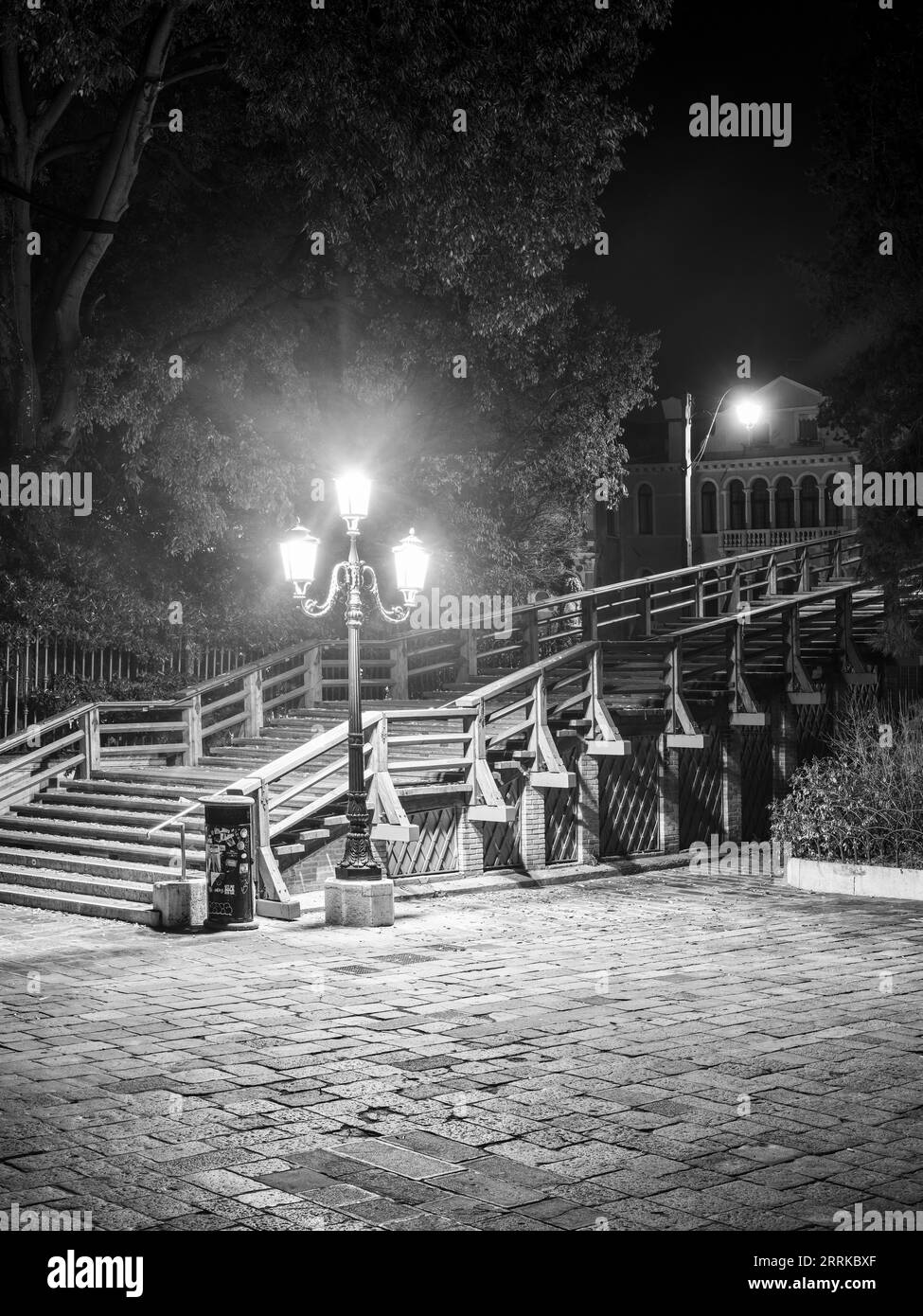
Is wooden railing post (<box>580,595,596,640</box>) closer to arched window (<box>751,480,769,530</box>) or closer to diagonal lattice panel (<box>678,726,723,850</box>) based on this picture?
diagonal lattice panel (<box>678,726,723,850</box>)

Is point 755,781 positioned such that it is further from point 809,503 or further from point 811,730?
point 809,503

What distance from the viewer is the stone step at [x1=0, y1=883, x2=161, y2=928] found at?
14.0 meters

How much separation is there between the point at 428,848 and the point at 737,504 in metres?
41.2

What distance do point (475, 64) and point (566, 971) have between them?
12285mm

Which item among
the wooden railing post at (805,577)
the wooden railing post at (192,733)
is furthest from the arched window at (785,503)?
the wooden railing post at (192,733)

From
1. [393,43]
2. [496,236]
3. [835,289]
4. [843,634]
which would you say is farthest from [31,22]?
[843,634]

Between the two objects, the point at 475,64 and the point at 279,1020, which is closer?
the point at 279,1020

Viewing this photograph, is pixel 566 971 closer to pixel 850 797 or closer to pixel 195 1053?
pixel 195 1053

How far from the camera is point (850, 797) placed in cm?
1633

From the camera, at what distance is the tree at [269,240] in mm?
18703

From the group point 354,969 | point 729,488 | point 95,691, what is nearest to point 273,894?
point 354,969

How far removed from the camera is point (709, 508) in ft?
185

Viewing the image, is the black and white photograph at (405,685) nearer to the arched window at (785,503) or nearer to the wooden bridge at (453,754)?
the wooden bridge at (453,754)
